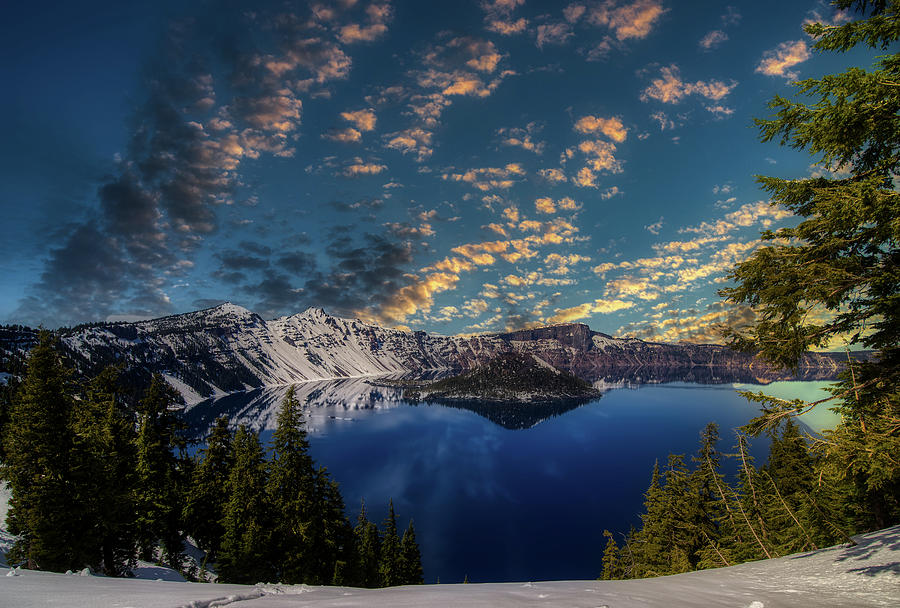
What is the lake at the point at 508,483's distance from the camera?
74688mm

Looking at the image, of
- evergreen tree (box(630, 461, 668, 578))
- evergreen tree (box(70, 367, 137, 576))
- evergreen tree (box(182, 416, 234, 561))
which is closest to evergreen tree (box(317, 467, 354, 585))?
evergreen tree (box(182, 416, 234, 561))

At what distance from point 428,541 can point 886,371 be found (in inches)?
3603

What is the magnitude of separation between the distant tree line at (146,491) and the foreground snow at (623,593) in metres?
14.8

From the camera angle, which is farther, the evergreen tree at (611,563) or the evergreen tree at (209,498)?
the evergreen tree at (611,563)

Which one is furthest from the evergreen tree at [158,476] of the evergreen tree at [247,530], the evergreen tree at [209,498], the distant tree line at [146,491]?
the evergreen tree at [247,530]

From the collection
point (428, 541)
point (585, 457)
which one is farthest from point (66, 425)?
point (585, 457)

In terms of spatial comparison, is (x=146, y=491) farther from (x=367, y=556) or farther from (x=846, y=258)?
(x=846, y=258)

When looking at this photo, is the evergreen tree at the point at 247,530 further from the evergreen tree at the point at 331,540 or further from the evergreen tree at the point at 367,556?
the evergreen tree at the point at 367,556

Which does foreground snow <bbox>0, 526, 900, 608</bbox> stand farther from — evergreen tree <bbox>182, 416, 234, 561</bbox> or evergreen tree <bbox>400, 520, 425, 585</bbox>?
evergreen tree <bbox>400, 520, 425, 585</bbox>

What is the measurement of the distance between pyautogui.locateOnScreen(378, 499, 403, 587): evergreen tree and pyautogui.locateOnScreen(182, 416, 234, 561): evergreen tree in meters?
15.7

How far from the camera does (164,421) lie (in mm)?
28141

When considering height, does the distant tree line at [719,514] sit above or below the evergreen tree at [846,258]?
below

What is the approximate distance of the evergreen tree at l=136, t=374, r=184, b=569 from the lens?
2494cm

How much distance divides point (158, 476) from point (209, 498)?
13.6 ft
